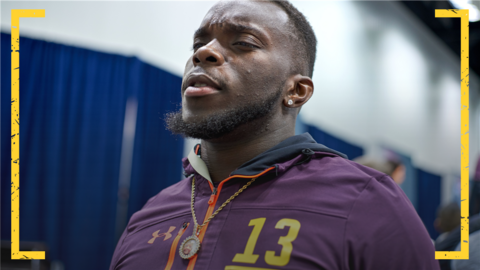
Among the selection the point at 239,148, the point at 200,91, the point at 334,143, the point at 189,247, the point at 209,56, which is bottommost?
the point at 189,247

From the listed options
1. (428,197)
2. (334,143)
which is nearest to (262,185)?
(334,143)

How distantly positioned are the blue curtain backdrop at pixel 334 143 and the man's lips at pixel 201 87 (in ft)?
13.4

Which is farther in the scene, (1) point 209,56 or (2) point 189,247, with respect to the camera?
(1) point 209,56

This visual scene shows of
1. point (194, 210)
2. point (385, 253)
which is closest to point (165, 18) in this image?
point (194, 210)

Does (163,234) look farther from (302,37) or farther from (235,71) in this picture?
(302,37)

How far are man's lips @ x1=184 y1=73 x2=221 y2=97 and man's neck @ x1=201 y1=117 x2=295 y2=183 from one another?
15cm

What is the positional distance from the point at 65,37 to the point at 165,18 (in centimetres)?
106

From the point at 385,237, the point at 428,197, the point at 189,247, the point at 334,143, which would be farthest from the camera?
the point at 428,197

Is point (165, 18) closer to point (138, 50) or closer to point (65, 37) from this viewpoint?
point (138, 50)

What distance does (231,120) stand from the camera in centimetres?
107

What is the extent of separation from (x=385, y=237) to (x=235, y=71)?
56 cm

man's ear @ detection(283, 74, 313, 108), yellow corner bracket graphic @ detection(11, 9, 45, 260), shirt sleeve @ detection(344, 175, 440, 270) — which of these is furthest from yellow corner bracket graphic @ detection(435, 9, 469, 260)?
yellow corner bracket graphic @ detection(11, 9, 45, 260)

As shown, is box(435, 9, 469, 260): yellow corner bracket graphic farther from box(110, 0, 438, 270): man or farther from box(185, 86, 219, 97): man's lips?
box(185, 86, 219, 97): man's lips

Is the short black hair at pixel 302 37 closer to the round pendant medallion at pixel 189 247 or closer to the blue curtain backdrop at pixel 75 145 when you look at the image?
the round pendant medallion at pixel 189 247
